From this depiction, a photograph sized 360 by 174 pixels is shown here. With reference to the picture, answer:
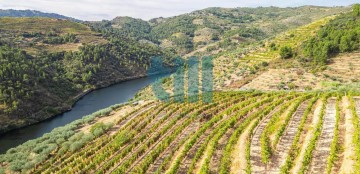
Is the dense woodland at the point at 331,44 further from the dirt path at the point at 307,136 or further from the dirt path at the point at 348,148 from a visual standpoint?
the dirt path at the point at 348,148

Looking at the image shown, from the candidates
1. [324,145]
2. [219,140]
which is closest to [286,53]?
[219,140]

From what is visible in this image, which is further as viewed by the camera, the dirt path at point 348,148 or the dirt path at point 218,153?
the dirt path at point 218,153

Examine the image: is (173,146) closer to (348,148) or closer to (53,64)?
(348,148)

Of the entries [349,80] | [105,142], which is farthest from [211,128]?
[349,80]

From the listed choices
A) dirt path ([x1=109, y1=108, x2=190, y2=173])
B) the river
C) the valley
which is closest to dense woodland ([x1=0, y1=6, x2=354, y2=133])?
the valley

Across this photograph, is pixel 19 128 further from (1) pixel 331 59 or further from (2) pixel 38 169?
(1) pixel 331 59

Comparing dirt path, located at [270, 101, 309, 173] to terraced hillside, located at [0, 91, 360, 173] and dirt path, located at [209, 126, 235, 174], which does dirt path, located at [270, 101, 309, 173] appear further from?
dirt path, located at [209, 126, 235, 174]

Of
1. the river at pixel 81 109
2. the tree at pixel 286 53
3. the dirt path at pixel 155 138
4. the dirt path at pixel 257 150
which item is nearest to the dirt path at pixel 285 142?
the dirt path at pixel 257 150
